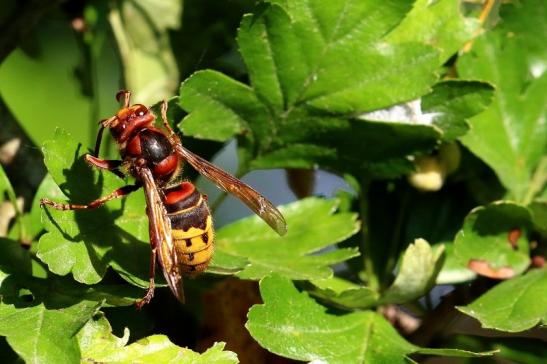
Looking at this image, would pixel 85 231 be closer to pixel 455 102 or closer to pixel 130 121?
pixel 130 121

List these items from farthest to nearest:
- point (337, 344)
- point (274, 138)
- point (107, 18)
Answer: point (107, 18), point (274, 138), point (337, 344)

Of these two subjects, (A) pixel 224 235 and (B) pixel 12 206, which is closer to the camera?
(B) pixel 12 206

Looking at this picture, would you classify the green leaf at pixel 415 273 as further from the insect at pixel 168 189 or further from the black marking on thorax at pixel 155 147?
the black marking on thorax at pixel 155 147

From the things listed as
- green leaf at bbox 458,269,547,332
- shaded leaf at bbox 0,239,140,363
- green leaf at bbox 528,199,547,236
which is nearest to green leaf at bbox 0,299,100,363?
shaded leaf at bbox 0,239,140,363

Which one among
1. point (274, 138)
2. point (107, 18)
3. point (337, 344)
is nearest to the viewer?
point (337, 344)

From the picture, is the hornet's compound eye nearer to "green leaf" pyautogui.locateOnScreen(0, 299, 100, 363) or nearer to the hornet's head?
the hornet's head

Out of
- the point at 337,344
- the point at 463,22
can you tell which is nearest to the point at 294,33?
the point at 463,22

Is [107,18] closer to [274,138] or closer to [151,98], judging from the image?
[151,98]
